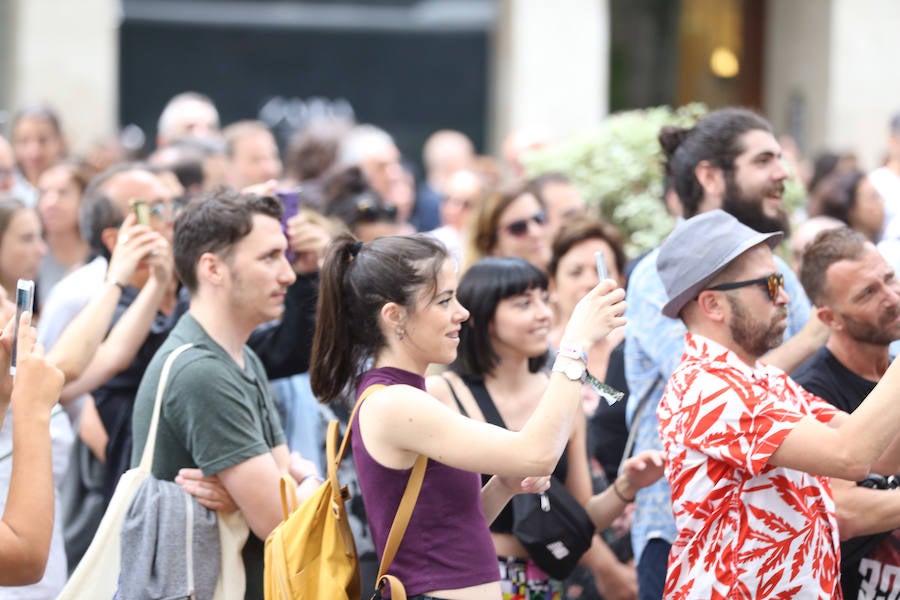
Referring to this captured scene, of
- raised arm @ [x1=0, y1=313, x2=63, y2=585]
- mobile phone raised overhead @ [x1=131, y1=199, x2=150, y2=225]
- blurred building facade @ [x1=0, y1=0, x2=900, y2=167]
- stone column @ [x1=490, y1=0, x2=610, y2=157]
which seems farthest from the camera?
stone column @ [x1=490, y1=0, x2=610, y2=157]

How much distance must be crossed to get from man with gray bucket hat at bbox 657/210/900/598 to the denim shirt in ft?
2.49

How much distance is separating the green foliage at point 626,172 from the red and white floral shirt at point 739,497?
11.9 ft

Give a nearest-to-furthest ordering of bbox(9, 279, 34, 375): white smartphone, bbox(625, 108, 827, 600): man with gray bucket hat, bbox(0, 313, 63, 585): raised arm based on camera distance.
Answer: bbox(0, 313, 63, 585): raised arm, bbox(9, 279, 34, 375): white smartphone, bbox(625, 108, 827, 600): man with gray bucket hat

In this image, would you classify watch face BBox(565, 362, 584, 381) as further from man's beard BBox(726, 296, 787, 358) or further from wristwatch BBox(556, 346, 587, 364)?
man's beard BBox(726, 296, 787, 358)

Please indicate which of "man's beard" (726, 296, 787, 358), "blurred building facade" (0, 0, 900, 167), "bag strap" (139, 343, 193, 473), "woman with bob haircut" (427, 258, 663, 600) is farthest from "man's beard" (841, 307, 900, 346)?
"blurred building facade" (0, 0, 900, 167)

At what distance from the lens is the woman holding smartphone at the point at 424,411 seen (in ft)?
11.4

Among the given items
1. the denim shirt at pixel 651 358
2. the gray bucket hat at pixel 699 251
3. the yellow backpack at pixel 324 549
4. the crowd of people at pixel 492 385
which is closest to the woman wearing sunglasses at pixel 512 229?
the crowd of people at pixel 492 385

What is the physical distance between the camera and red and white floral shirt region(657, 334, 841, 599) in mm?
3590

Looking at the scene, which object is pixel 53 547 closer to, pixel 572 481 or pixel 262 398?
pixel 262 398

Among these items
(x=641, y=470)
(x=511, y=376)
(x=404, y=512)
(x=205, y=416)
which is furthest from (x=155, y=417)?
(x=641, y=470)

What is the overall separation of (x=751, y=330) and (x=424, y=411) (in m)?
1.02

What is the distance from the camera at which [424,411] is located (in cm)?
357

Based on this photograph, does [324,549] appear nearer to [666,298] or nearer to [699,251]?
[699,251]

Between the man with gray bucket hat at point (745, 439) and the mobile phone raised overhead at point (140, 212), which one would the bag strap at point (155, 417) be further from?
the man with gray bucket hat at point (745, 439)
